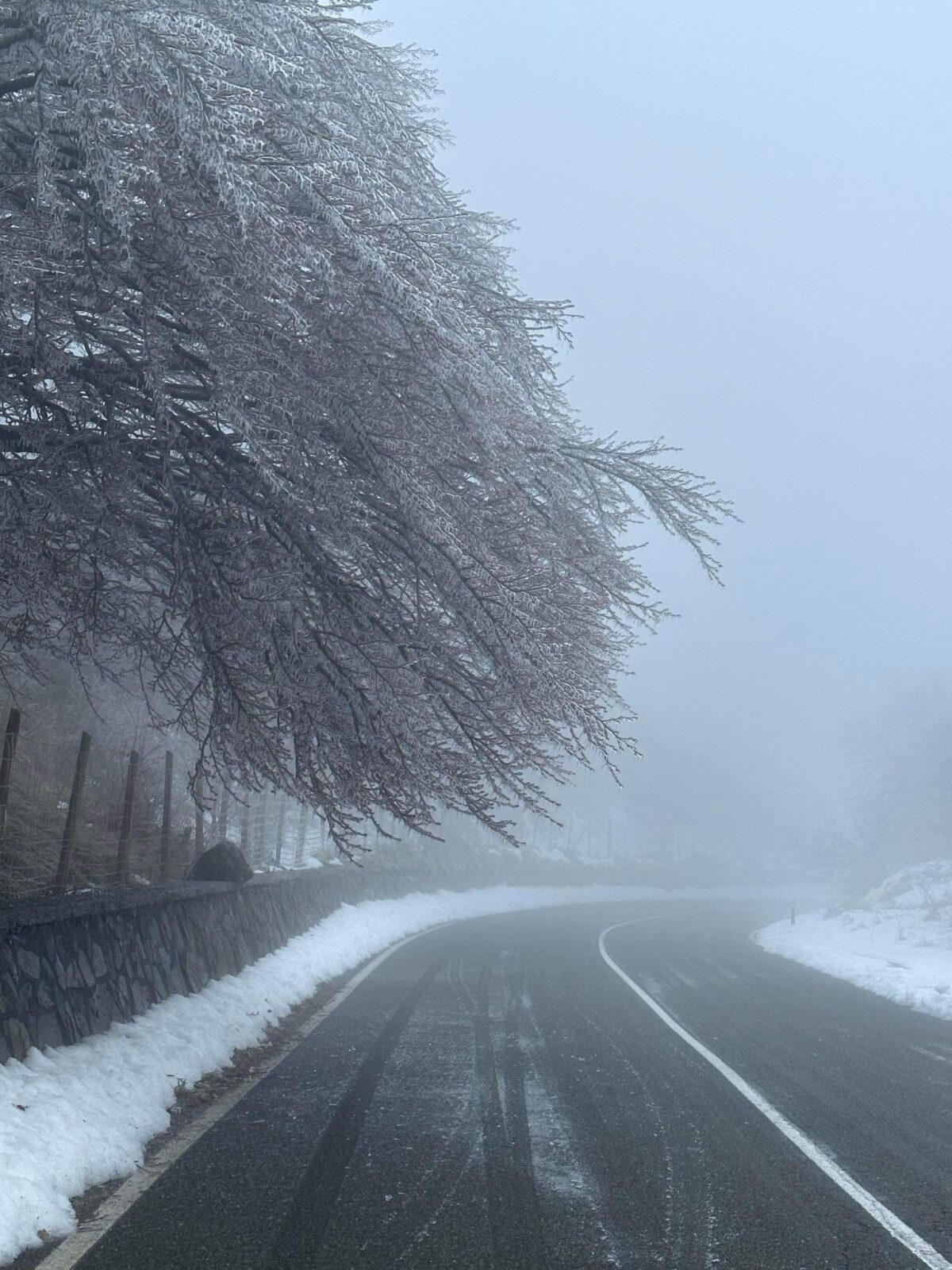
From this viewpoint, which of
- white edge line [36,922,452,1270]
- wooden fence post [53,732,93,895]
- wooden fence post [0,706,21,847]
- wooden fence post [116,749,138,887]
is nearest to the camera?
white edge line [36,922,452,1270]

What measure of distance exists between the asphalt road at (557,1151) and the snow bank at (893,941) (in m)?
3.78

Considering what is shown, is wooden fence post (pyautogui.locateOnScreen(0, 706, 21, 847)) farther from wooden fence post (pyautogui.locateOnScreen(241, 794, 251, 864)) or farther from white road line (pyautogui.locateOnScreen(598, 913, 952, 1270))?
wooden fence post (pyautogui.locateOnScreen(241, 794, 251, 864))

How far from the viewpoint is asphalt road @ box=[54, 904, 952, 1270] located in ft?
14.6

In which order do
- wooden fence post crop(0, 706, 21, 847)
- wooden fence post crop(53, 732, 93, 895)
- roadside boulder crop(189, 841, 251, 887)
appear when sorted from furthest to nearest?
roadside boulder crop(189, 841, 251, 887) → wooden fence post crop(53, 732, 93, 895) → wooden fence post crop(0, 706, 21, 847)

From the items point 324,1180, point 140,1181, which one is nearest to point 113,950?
point 140,1181

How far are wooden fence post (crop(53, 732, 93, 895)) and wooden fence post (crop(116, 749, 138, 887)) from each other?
1.08 metres

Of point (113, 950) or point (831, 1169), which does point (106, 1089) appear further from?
point (831, 1169)

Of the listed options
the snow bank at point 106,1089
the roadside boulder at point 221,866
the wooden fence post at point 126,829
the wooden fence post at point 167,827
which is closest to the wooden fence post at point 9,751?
the snow bank at point 106,1089

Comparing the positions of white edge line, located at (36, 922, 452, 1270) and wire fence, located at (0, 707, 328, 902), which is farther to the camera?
wire fence, located at (0, 707, 328, 902)

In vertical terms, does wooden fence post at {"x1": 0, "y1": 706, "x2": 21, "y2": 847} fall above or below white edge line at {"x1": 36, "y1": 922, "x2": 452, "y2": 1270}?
above

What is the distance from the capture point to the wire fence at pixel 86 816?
8.12 meters

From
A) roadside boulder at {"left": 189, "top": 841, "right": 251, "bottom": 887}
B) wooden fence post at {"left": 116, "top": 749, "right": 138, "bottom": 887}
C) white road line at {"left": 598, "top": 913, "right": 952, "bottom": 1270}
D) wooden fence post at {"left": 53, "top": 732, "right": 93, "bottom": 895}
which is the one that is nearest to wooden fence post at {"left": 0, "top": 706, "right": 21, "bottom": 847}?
wooden fence post at {"left": 53, "top": 732, "right": 93, "bottom": 895}

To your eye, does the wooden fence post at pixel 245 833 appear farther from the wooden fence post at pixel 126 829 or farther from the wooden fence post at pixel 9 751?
the wooden fence post at pixel 9 751

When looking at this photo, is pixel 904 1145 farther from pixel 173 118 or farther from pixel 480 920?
pixel 480 920
